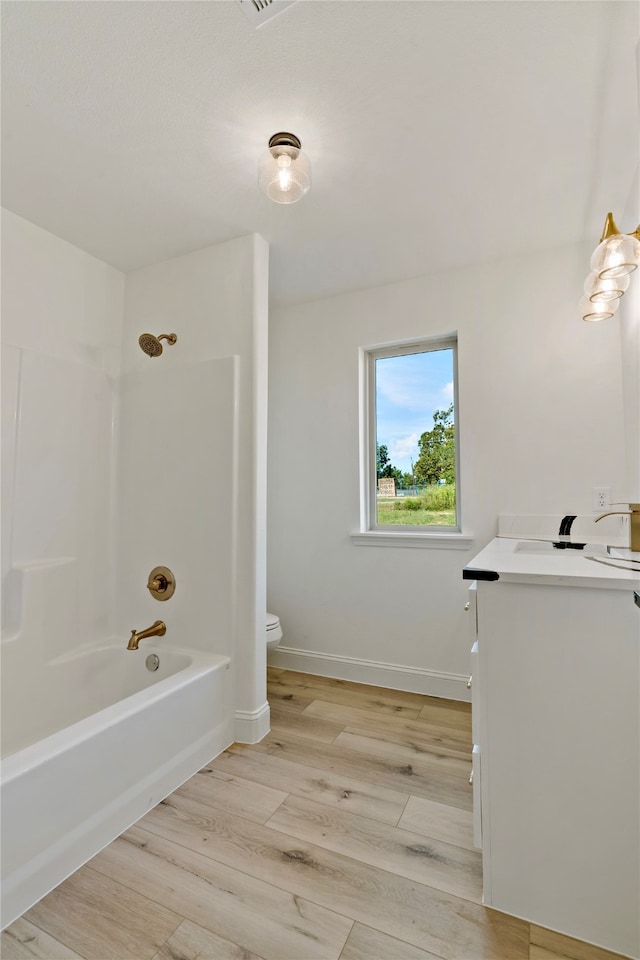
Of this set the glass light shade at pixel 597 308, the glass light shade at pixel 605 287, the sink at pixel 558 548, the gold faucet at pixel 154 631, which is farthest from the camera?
the gold faucet at pixel 154 631

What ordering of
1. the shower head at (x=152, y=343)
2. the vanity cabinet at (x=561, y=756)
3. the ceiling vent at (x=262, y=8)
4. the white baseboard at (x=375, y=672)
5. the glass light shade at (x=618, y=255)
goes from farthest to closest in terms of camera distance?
the white baseboard at (x=375, y=672), the shower head at (x=152, y=343), the glass light shade at (x=618, y=255), the ceiling vent at (x=262, y=8), the vanity cabinet at (x=561, y=756)

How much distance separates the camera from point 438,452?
2.57 meters

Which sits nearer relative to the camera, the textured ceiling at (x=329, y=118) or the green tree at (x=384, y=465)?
the textured ceiling at (x=329, y=118)

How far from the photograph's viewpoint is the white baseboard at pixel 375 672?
2.37m

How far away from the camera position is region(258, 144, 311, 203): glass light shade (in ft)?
4.75

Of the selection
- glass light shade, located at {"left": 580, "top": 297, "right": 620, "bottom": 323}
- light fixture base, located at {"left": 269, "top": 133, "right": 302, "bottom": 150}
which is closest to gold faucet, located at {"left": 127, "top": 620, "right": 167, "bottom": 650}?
light fixture base, located at {"left": 269, "top": 133, "right": 302, "bottom": 150}

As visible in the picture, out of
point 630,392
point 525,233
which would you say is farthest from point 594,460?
point 525,233

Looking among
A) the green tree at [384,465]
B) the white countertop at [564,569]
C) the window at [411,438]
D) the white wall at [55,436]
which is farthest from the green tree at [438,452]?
the white wall at [55,436]

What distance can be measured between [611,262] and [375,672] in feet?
7.33

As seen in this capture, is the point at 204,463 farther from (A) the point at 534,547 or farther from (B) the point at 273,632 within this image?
(A) the point at 534,547

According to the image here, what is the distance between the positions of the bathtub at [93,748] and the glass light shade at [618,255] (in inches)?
80.7

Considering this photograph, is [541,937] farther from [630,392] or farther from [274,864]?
[630,392]

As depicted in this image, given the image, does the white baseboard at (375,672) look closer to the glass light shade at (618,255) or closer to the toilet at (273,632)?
the toilet at (273,632)

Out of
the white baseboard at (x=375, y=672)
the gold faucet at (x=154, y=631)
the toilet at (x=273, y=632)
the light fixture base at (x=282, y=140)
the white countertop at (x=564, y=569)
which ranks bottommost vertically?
the white baseboard at (x=375, y=672)
